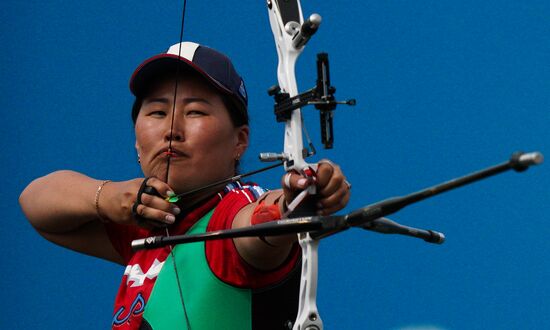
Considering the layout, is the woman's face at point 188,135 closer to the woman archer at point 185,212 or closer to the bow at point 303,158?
the woman archer at point 185,212

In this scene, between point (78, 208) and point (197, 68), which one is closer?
point (197, 68)

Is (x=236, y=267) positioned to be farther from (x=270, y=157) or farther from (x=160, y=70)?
(x=160, y=70)

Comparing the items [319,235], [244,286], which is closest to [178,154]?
[244,286]

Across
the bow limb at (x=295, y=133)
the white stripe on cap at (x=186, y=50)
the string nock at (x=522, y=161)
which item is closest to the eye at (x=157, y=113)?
the white stripe on cap at (x=186, y=50)

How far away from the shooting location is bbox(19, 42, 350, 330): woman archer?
147cm

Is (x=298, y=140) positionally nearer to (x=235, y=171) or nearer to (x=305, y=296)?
(x=305, y=296)

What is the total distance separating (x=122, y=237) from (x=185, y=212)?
25 centimetres

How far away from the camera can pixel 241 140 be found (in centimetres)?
→ 175

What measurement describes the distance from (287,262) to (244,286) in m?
0.09

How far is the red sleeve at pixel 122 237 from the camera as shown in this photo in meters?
1.83

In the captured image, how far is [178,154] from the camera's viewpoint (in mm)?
1601

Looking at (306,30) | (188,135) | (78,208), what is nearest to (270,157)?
(306,30)

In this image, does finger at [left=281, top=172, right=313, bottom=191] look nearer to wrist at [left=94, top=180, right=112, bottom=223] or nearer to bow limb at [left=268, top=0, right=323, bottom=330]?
bow limb at [left=268, top=0, right=323, bottom=330]

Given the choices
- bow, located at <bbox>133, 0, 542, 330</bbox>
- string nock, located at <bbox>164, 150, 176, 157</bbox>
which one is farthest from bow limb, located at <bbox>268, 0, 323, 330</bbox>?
string nock, located at <bbox>164, 150, 176, 157</bbox>
